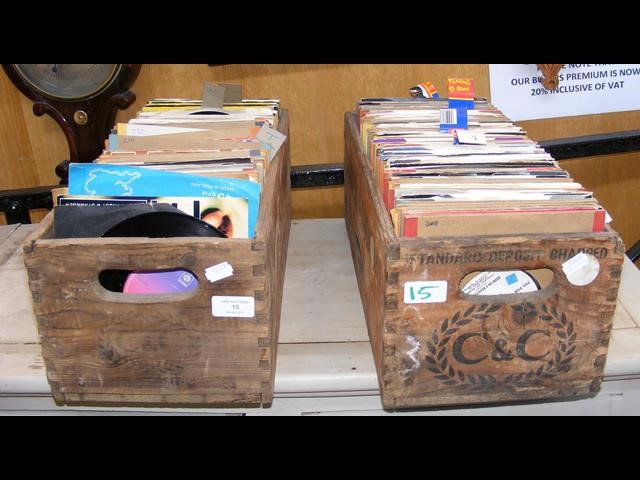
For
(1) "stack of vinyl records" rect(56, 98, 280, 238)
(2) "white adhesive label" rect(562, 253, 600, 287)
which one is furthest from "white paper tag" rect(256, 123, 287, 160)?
(2) "white adhesive label" rect(562, 253, 600, 287)

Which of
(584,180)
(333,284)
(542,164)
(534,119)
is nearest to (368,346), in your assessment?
(333,284)

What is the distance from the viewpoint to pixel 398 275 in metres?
0.96

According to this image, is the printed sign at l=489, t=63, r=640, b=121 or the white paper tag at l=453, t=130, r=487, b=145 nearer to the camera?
the white paper tag at l=453, t=130, r=487, b=145

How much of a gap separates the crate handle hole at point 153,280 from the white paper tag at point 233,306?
8 centimetres

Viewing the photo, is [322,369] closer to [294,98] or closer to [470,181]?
[470,181]

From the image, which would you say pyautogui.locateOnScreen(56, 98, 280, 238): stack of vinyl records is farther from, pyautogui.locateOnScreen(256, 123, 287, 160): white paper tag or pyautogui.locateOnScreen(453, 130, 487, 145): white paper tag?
pyautogui.locateOnScreen(453, 130, 487, 145): white paper tag

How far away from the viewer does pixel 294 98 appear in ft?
6.52

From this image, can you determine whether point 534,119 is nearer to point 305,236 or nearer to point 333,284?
point 305,236

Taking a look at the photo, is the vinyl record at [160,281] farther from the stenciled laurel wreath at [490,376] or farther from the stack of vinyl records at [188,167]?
the stenciled laurel wreath at [490,376]

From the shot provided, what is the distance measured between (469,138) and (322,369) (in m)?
0.48

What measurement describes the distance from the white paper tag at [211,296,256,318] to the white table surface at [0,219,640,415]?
184mm

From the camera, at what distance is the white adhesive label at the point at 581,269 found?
3.18 ft

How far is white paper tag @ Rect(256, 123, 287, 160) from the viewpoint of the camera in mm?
1302
